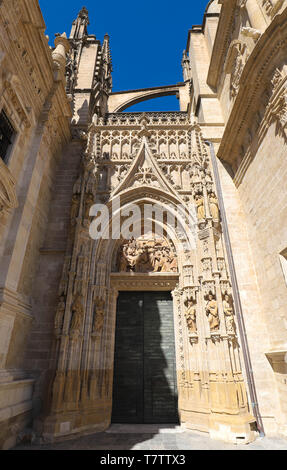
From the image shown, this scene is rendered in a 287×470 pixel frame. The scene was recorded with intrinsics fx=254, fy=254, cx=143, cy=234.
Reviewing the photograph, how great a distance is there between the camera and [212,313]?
6.49m

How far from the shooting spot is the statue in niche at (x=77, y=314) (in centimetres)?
642

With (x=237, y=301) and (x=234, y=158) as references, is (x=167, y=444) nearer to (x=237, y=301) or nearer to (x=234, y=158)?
(x=237, y=301)

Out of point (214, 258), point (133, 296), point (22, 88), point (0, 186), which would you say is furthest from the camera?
point (133, 296)

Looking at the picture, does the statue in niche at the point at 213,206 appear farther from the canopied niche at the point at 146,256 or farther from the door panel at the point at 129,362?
the door panel at the point at 129,362

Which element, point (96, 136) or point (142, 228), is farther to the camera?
point (96, 136)

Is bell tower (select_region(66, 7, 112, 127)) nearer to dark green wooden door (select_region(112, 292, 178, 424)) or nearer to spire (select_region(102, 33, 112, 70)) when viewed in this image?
spire (select_region(102, 33, 112, 70))

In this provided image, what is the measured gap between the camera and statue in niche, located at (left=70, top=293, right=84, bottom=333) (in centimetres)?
642

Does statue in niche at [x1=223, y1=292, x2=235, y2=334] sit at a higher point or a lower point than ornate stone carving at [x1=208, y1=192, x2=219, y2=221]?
Result: lower

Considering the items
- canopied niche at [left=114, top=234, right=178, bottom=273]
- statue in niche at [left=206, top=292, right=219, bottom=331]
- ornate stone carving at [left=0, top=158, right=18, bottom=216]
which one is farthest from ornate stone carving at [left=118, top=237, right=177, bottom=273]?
ornate stone carving at [left=0, top=158, right=18, bottom=216]

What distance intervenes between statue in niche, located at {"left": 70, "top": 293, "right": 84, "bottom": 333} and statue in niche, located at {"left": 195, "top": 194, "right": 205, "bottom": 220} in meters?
4.27

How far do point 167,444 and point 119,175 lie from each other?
7.75 meters

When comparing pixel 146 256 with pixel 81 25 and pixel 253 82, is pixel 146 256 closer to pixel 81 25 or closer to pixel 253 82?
pixel 253 82

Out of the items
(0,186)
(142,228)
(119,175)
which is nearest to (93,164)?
(119,175)
